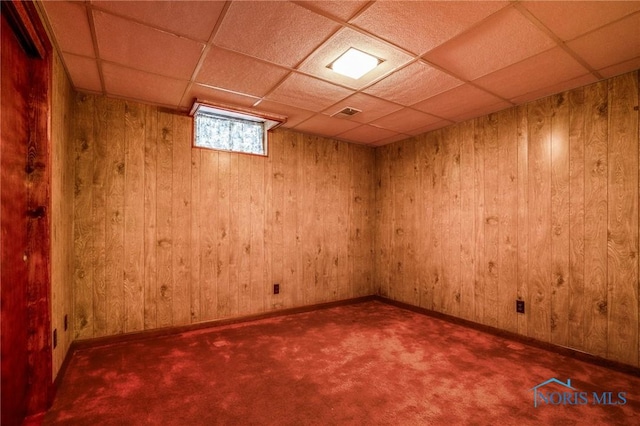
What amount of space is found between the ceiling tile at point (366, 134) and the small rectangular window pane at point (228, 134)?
3.94 ft

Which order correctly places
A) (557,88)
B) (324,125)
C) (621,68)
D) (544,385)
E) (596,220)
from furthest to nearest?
(324,125)
(557,88)
(596,220)
(621,68)
(544,385)

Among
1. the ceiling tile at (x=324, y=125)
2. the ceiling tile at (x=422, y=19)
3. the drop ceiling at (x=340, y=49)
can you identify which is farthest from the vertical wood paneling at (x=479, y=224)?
the ceiling tile at (x=422, y=19)

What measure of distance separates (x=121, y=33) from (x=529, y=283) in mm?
4041

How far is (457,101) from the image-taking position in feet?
9.96

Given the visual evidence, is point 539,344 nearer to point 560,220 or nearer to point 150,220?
point 560,220

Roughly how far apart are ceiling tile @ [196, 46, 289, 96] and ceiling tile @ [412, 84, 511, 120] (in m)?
1.53

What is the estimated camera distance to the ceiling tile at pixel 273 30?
174 centimetres

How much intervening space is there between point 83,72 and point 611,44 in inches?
156

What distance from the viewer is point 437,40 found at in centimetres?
202

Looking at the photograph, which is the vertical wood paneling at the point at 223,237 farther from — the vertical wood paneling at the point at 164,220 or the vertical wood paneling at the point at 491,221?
the vertical wood paneling at the point at 491,221

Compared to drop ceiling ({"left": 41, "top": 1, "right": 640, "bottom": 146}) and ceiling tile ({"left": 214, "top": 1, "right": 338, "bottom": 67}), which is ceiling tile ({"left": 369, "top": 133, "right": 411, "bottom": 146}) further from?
ceiling tile ({"left": 214, "top": 1, "right": 338, "bottom": 67})

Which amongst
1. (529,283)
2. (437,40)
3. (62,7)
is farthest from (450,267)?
(62,7)

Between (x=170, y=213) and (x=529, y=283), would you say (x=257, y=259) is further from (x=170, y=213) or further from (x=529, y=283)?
(x=529, y=283)

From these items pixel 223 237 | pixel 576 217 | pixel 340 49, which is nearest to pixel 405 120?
pixel 340 49
